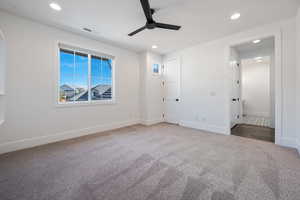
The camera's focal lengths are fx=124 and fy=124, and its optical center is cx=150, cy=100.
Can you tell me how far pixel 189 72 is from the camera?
430 centimetres

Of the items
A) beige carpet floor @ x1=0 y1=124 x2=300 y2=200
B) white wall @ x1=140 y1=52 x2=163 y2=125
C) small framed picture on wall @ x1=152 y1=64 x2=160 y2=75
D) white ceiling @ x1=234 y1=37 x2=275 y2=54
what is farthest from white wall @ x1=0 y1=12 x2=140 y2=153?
white ceiling @ x1=234 y1=37 x2=275 y2=54

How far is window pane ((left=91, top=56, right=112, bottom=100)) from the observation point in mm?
3838

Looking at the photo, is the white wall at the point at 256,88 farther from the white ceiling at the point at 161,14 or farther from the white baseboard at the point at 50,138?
the white baseboard at the point at 50,138

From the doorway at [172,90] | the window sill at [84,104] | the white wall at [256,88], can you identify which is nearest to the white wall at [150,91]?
the doorway at [172,90]

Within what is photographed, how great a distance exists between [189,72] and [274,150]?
9.50ft

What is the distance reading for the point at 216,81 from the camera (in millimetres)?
3686

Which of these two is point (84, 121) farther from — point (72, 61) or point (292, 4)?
point (292, 4)

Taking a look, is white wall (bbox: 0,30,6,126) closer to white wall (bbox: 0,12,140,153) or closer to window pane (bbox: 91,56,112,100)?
white wall (bbox: 0,12,140,153)

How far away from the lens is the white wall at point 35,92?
248 cm

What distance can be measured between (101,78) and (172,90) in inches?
103

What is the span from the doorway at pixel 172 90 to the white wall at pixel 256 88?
403cm

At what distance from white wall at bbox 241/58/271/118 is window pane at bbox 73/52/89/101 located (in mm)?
7089

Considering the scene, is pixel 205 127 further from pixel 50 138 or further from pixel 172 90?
pixel 50 138

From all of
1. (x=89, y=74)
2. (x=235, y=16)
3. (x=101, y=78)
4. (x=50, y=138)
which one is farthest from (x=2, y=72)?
(x=235, y=16)
